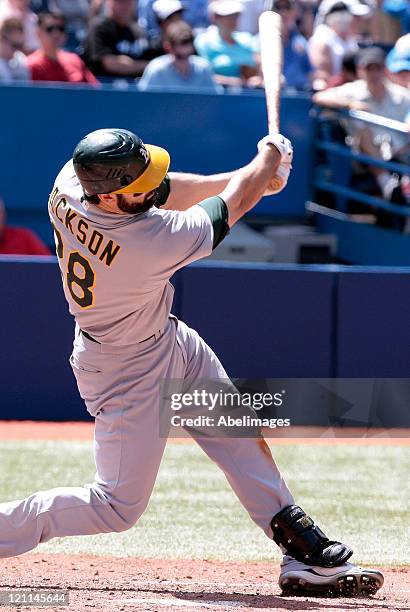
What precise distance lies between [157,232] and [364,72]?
7349mm

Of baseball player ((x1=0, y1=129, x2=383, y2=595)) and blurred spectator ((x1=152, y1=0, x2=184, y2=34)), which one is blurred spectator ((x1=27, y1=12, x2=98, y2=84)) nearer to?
blurred spectator ((x1=152, y1=0, x2=184, y2=34))

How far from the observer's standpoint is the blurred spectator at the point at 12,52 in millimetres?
10578

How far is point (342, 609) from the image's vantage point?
444cm

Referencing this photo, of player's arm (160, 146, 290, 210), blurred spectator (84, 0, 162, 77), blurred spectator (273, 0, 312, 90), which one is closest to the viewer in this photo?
player's arm (160, 146, 290, 210)

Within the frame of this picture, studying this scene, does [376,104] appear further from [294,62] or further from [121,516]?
[121,516]

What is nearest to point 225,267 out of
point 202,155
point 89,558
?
Result: point 202,155

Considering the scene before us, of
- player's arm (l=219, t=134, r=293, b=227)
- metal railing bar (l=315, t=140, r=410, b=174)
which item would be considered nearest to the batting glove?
player's arm (l=219, t=134, r=293, b=227)

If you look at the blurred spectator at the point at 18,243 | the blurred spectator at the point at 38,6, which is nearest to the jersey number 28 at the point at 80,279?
the blurred spectator at the point at 18,243

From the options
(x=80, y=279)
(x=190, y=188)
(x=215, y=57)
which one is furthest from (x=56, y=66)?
(x=80, y=279)

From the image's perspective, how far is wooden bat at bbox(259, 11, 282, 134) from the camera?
486 cm

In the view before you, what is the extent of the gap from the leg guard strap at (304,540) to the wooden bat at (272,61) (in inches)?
62.2

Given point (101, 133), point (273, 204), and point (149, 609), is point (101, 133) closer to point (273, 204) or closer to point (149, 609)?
point (149, 609)

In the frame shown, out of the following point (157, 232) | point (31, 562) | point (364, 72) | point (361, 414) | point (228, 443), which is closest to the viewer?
point (157, 232)

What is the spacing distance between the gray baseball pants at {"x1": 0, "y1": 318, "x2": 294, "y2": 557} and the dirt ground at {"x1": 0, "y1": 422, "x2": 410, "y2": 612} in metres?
0.31
